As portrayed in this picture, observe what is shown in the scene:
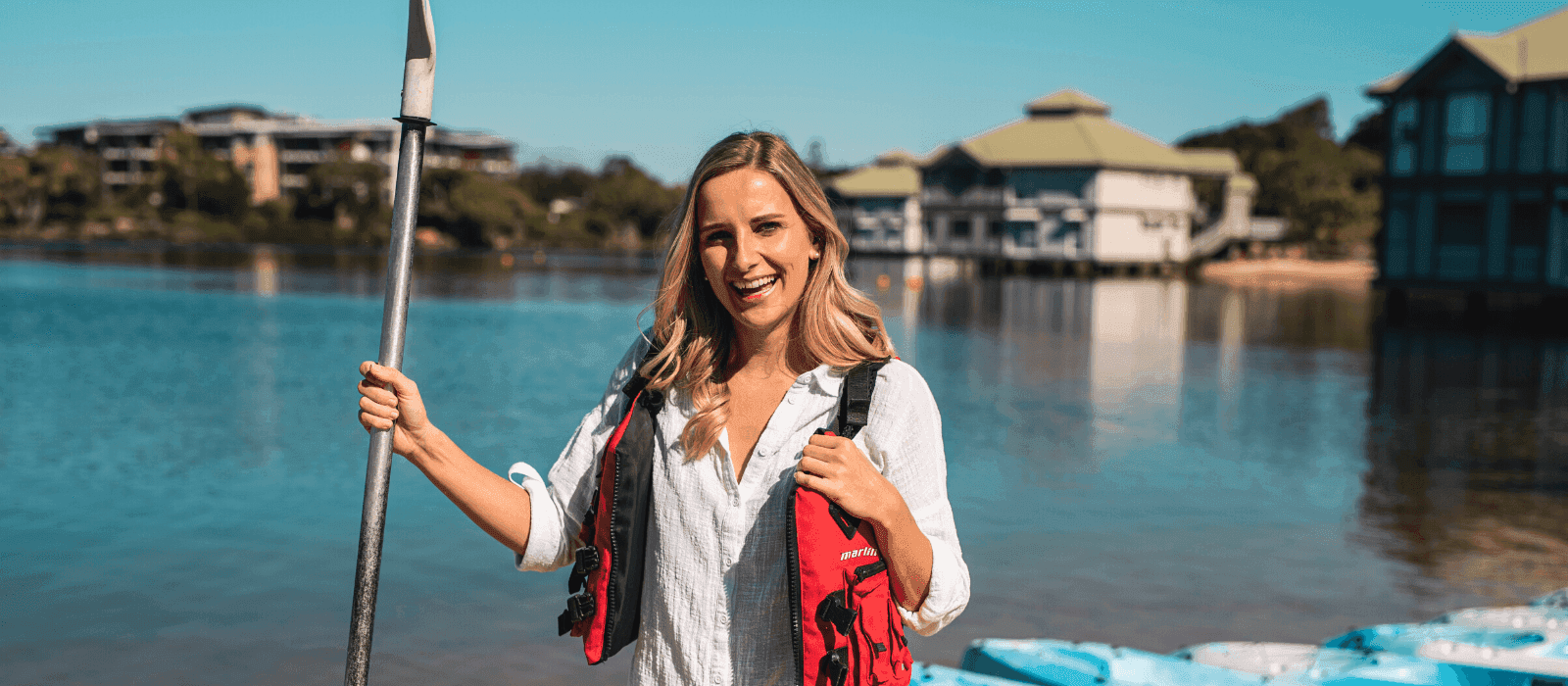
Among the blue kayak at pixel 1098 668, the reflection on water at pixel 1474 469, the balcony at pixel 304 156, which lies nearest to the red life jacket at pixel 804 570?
the blue kayak at pixel 1098 668

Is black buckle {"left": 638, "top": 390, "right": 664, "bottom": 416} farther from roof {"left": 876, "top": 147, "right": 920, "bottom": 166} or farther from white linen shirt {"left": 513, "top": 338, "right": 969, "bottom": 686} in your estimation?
roof {"left": 876, "top": 147, "right": 920, "bottom": 166}

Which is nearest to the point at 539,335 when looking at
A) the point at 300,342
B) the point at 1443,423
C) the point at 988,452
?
the point at 300,342

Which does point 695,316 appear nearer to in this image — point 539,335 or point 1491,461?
point 1491,461

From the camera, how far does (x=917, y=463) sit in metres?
2.36

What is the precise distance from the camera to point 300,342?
27.2 m

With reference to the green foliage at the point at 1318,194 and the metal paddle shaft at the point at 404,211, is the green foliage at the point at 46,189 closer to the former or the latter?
the green foliage at the point at 1318,194

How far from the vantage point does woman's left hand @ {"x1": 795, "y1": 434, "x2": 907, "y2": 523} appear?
7.16ft

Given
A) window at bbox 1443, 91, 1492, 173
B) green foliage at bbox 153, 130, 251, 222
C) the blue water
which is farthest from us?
green foliage at bbox 153, 130, 251, 222

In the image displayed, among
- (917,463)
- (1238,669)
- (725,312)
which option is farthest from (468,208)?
(917,463)

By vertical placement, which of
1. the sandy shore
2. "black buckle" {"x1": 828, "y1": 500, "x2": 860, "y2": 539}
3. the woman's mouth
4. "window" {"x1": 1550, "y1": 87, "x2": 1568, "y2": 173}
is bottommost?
"black buckle" {"x1": 828, "y1": 500, "x2": 860, "y2": 539}

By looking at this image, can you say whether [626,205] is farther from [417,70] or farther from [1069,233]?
[417,70]

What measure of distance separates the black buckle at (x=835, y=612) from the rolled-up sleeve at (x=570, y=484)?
1.89 feet

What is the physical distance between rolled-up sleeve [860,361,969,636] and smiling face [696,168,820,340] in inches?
10.5

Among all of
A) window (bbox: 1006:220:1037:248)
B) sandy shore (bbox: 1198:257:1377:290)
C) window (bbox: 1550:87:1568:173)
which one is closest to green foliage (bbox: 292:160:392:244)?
window (bbox: 1006:220:1037:248)
